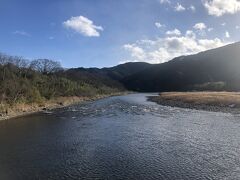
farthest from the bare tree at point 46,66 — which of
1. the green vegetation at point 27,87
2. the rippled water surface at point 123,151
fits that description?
the rippled water surface at point 123,151

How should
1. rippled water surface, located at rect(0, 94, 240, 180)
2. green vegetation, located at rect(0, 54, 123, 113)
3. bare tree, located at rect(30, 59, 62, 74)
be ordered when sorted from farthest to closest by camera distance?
bare tree, located at rect(30, 59, 62, 74) → green vegetation, located at rect(0, 54, 123, 113) → rippled water surface, located at rect(0, 94, 240, 180)

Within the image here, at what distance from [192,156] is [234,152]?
3841 millimetres

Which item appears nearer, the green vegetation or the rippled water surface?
the rippled water surface

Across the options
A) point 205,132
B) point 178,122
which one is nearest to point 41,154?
point 205,132

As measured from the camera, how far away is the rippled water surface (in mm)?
22359

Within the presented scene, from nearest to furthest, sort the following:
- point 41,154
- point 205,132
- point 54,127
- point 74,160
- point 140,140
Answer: point 74,160
point 41,154
point 140,140
point 205,132
point 54,127

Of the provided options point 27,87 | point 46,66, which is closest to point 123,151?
point 27,87

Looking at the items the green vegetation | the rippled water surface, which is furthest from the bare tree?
the rippled water surface

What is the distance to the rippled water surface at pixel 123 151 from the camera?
73.4 ft

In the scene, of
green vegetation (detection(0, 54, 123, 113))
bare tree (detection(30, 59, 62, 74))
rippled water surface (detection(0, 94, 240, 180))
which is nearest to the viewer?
rippled water surface (detection(0, 94, 240, 180))

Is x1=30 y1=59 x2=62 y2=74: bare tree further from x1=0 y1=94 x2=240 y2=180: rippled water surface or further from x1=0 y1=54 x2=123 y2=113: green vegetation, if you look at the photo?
x1=0 y1=94 x2=240 y2=180: rippled water surface

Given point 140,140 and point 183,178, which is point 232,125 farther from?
point 183,178

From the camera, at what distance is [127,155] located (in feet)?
88.8

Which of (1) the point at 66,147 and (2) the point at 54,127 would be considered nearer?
(1) the point at 66,147
